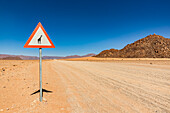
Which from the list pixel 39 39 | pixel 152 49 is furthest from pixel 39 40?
pixel 152 49

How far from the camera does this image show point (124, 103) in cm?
402

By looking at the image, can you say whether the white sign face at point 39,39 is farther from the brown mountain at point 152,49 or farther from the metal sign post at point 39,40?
the brown mountain at point 152,49

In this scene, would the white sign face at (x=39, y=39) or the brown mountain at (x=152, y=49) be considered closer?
the white sign face at (x=39, y=39)

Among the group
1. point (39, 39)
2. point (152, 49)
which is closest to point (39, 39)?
point (39, 39)

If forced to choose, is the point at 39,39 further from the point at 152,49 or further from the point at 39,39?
the point at 152,49

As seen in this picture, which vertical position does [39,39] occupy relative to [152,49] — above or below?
below

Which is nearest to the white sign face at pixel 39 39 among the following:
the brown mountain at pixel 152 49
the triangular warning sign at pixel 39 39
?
the triangular warning sign at pixel 39 39

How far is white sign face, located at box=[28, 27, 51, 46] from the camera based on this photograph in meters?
3.99

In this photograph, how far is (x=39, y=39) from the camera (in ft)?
13.4

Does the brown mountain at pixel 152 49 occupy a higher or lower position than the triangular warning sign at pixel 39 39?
higher

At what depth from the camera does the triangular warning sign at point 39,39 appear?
12.9 ft

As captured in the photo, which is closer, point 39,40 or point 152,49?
point 39,40

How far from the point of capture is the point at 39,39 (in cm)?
409

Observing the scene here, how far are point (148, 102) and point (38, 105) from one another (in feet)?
13.7
